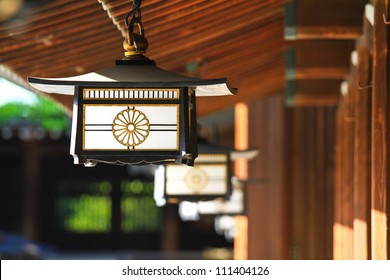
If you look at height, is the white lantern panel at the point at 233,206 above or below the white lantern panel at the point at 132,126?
below

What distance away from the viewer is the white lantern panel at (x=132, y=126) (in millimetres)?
5742

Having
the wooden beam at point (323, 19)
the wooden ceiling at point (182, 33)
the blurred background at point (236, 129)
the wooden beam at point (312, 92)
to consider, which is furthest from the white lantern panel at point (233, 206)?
the wooden beam at point (323, 19)

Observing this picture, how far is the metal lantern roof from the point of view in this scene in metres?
5.66

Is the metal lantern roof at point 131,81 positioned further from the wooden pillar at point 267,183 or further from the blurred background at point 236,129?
the wooden pillar at point 267,183

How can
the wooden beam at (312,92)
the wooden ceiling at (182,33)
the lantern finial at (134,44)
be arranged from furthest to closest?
the wooden beam at (312,92) → the wooden ceiling at (182,33) → the lantern finial at (134,44)

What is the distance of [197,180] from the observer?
34.6 ft

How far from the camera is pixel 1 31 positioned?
7297 mm

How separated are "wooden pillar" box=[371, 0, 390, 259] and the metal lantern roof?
4.92 ft

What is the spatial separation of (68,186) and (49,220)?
856 millimetres

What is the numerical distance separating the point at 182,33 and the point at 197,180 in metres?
2.48

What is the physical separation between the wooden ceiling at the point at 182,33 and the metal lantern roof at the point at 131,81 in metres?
1.05
